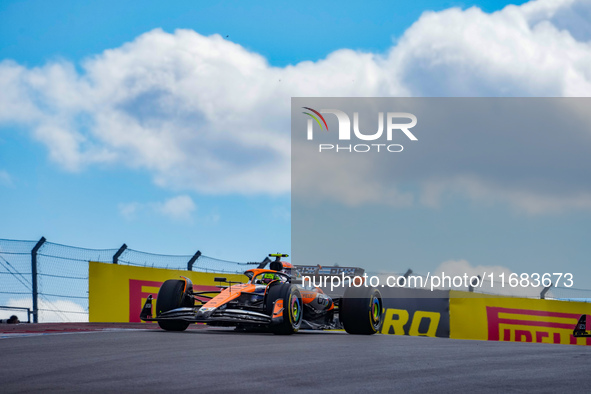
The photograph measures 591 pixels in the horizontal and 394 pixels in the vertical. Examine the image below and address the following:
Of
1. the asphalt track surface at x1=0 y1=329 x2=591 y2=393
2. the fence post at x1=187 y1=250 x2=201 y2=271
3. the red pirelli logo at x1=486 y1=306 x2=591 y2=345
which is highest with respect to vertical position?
the fence post at x1=187 y1=250 x2=201 y2=271

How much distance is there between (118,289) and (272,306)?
594 cm

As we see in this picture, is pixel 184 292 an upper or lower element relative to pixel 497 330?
upper

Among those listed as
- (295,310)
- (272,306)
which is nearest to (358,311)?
(295,310)

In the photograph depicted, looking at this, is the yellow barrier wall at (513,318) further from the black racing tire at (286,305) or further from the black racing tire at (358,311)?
the black racing tire at (286,305)

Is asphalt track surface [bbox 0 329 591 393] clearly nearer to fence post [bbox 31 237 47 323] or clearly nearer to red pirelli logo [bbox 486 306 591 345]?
fence post [bbox 31 237 47 323]

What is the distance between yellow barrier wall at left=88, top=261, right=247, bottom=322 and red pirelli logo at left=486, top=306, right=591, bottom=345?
278 inches

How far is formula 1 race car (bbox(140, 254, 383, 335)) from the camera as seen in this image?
10906 millimetres

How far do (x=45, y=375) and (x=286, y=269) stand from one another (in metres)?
7.81

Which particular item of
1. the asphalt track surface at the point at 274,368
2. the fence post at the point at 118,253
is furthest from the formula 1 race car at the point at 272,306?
the fence post at the point at 118,253

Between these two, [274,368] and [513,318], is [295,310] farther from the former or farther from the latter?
[513,318]

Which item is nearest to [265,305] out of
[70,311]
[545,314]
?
[70,311]

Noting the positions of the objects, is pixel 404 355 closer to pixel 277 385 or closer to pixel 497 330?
pixel 277 385

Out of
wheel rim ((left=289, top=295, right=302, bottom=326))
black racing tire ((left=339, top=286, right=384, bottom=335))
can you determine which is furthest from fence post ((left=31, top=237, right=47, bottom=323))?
black racing tire ((left=339, top=286, right=384, bottom=335))

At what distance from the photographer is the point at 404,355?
25.1 ft
